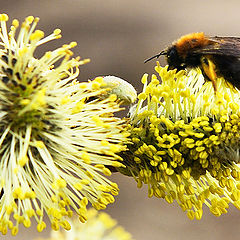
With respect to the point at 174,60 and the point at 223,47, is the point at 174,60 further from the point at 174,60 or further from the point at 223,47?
the point at 223,47

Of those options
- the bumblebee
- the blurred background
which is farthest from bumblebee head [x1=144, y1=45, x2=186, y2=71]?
the blurred background

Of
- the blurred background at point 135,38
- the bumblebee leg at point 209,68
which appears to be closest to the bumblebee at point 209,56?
the bumblebee leg at point 209,68

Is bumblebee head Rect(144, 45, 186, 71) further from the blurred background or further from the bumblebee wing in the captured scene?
the blurred background

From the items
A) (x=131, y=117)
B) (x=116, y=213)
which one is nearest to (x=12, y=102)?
(x=131, y=117)

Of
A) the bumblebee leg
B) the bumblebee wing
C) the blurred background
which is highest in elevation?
the bumblebee wing

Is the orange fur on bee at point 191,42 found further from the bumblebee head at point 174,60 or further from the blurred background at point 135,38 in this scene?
the blurred background at point 135,38

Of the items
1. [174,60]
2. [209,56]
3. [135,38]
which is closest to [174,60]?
[174,60]
